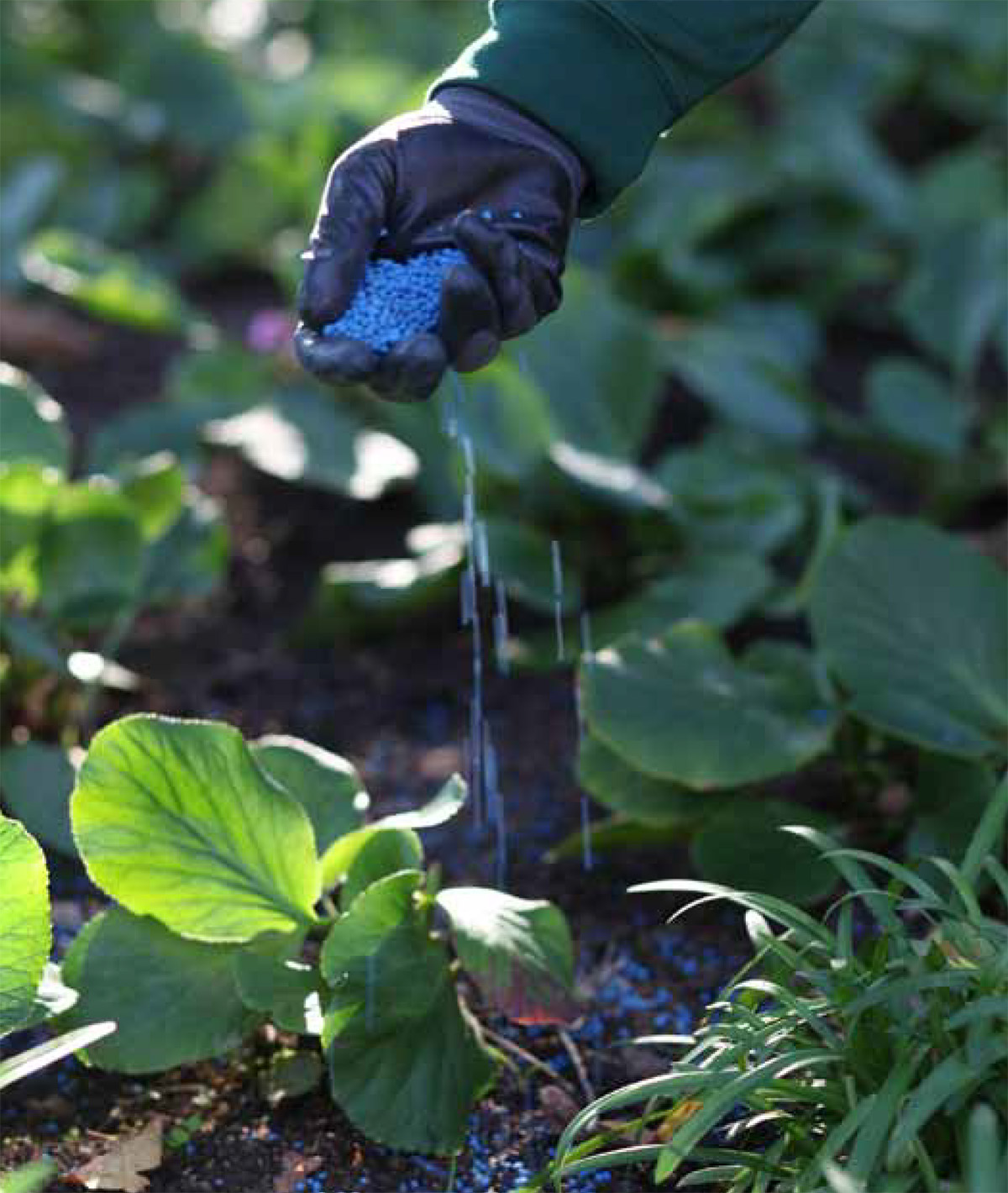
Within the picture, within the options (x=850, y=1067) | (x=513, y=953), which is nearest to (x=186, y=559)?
(x=513, y=953)

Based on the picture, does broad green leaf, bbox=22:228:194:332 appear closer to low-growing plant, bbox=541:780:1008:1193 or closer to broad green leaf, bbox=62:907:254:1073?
broad green leaf, bbox=62:907:254:1073

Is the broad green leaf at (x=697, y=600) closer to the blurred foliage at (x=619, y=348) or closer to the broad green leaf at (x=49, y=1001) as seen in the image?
the blurred foliage at (x=619, y=348)

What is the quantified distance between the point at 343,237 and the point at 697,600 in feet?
3.41

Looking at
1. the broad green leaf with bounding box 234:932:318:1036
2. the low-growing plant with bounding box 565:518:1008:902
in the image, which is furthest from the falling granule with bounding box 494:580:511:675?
the broad green leaf with bounding box 234:932:318:1036

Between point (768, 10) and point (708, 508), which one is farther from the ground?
point (768, 10)

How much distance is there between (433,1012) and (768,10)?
3.14ft

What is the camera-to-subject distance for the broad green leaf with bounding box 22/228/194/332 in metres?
2.98

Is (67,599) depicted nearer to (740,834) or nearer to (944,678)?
(740,834)

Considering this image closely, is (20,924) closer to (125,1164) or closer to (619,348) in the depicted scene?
(125,1164)

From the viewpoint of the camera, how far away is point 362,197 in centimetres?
166

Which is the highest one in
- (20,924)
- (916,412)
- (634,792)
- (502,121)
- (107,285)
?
(502,121)

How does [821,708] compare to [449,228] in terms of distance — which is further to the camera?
[821,708]

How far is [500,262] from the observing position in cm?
165

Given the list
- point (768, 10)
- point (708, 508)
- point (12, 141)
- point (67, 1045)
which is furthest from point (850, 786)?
point (12, 141)
